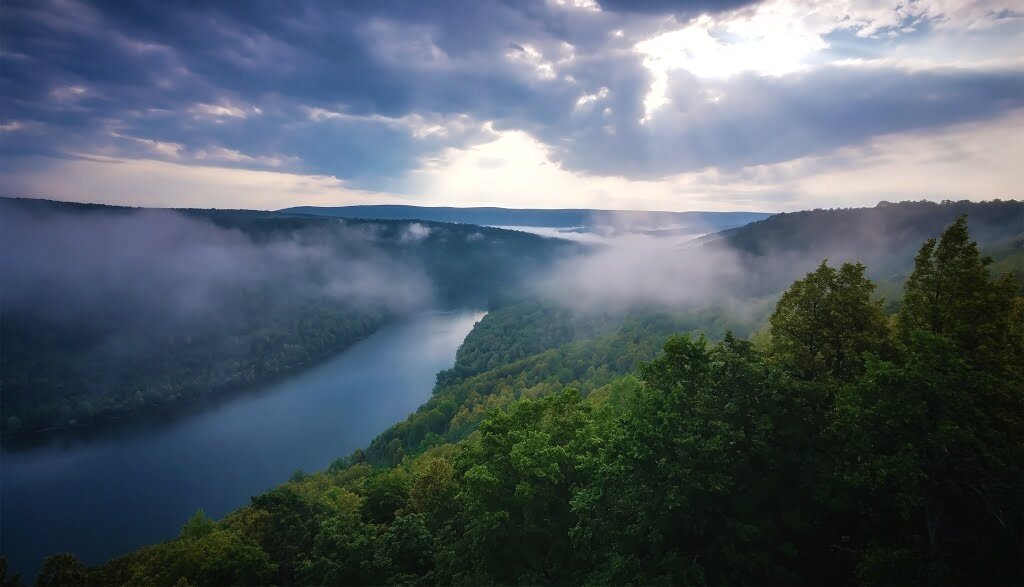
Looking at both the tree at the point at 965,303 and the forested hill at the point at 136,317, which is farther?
the forested hill at the point at 136,317

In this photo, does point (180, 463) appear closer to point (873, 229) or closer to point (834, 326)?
point (834, 326)

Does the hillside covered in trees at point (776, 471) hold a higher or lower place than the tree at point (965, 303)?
lower

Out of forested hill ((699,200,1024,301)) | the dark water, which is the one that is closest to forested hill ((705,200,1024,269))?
forested hill ((699,200,1024,301))

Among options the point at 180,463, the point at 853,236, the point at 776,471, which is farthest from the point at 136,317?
the point at 853,236

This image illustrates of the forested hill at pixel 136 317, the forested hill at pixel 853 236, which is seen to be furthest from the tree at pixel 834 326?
the forested hill at pixel 136 317

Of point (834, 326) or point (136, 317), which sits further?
point (136, 317)

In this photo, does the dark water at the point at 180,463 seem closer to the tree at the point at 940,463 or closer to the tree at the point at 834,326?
the tree at the point at 834,326

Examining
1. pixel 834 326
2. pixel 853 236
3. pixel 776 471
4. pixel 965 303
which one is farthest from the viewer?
pixel 853 236
